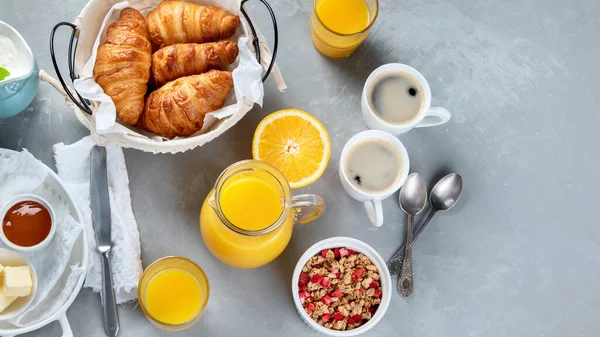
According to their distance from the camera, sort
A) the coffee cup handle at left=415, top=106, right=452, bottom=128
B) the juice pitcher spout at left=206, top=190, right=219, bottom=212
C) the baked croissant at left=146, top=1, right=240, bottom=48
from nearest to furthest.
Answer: the juice pitcher spout at left=206, top=190, right=219, bottom=212 → the baked croissant at left=146, top=1, right=240, bottom=48 → the coffee cup handle at left=415, top=106, right=452, bottom=128

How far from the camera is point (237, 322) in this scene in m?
1.55

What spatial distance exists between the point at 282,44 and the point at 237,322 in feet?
2.21

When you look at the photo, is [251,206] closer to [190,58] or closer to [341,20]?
[190,58]

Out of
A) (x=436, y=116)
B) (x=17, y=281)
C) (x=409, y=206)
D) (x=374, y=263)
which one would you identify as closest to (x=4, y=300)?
(x=17, y=281)

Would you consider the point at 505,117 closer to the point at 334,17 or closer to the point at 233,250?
the point at 334,17

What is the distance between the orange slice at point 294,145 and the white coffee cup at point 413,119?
0.41ft

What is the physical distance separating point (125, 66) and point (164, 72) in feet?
0.30

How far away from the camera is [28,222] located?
142cm

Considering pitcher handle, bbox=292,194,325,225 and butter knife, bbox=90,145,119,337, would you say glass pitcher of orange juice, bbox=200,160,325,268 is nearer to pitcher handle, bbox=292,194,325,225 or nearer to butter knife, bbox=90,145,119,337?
pitcher handle, bbox=292,194,325,225

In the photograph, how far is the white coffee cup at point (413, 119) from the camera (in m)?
1.55

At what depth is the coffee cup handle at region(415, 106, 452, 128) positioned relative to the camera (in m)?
1.55

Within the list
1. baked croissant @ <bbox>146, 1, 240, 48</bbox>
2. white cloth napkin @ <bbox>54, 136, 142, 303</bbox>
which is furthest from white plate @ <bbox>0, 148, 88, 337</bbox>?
baked croissant @ <bbox>146, 1, 240, 48</bbox>

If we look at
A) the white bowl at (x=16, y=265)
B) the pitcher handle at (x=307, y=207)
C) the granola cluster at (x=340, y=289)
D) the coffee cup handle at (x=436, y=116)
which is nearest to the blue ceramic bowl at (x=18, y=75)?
the white bowl at (x=16, y=265)

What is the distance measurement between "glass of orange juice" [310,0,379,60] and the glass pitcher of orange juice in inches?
14.8
